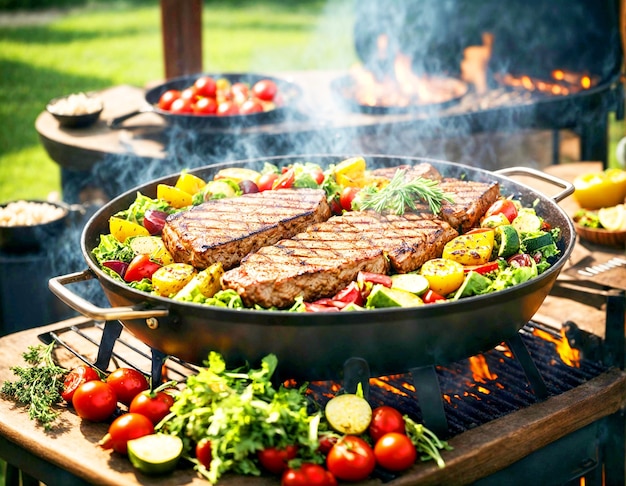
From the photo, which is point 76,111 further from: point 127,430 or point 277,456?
point 277,456

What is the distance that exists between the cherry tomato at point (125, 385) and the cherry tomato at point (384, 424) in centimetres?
120

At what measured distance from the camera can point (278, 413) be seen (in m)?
3.17

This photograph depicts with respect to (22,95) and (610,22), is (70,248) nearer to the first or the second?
(610,22)

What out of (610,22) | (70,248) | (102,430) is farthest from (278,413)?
(610,22)

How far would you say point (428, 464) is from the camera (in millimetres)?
3357

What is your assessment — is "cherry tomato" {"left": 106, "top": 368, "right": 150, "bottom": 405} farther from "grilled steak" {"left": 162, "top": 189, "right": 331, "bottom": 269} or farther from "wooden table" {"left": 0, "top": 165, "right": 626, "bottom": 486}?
"grilled steak" {"left": 162, "top": 189, "right": 331, "bottom": 269}

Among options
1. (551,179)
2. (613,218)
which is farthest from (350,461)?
(613,218)

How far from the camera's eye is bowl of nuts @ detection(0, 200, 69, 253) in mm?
6191

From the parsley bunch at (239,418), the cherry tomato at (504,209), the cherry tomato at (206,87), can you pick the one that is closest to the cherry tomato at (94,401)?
the parsley bunch at (239,418)

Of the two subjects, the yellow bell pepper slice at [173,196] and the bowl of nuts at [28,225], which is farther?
the bowl of nuts at [28,225]

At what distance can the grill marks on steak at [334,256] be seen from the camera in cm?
346

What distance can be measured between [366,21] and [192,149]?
3.25 metres

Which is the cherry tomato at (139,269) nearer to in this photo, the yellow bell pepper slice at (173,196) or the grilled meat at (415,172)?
the yellow bell pepper slice at (173,196)

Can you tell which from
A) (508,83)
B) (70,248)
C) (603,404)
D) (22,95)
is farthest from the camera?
(22,95)
